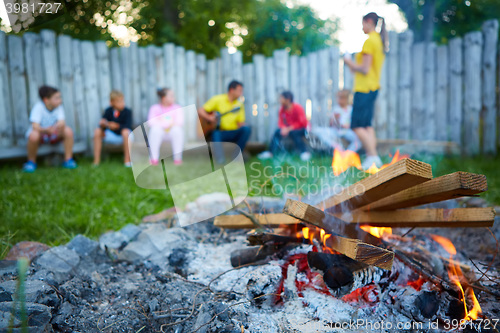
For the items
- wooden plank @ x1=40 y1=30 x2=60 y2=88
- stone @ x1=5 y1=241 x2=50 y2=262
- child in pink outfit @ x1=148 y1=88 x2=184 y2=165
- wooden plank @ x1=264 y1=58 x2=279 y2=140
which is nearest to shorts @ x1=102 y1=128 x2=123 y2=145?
child in pink outfit @ x1=148 y1=88 x2=184 y2=165

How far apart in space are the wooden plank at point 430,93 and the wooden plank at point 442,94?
0.15 ft

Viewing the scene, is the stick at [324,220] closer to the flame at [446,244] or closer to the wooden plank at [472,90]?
the flame at [446,244]

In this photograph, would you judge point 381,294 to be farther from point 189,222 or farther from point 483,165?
point 483,165

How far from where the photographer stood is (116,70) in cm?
658

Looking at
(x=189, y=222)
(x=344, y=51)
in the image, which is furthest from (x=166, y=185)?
(x=344, y=51)

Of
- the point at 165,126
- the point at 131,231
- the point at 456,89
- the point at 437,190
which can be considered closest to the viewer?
the point at 437,190

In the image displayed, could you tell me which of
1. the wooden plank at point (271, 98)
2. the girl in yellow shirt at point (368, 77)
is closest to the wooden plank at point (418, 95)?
the girl in yellow shirt at point (368, 77)

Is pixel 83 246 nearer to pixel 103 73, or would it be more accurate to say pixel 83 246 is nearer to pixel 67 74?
pixel 67 74

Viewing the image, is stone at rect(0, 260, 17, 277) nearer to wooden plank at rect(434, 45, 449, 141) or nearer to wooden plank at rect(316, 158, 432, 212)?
wooden plank at rect(316, 158, 432, 212)

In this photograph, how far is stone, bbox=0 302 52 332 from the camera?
55.5 inches

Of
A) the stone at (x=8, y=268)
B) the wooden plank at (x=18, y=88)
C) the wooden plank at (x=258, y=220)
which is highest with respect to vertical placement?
the wooden plank at (x=18, y=88)

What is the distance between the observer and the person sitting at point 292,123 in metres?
6.20

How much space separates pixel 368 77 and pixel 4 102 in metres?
5.27

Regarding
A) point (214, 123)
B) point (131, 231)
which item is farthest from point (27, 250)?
point (214, 123)
